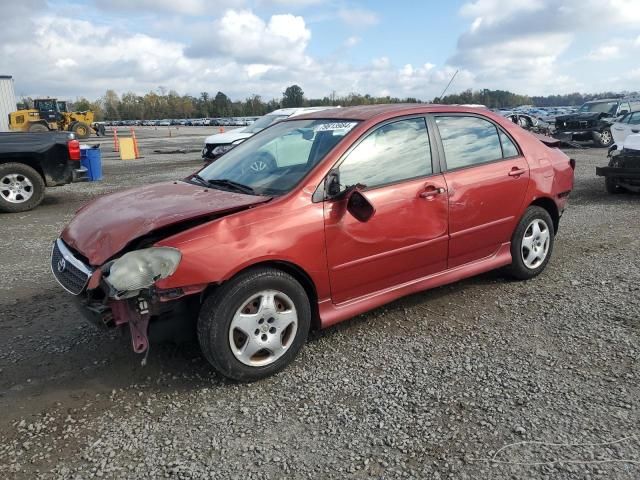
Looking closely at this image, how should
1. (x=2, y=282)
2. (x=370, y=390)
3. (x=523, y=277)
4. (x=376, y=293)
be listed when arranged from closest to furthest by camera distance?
(x=370, y=390), (x=376, y=293), (x=523, y=277), (x=2, y=282)

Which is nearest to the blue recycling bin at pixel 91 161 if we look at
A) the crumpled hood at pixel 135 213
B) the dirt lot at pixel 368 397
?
the dirt lot at pixel 368 397

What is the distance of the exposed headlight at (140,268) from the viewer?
2.76m

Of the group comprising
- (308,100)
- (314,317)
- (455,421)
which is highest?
(308,100)

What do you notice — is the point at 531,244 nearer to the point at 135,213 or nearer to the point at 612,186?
the point at 135,213

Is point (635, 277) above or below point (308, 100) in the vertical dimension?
below

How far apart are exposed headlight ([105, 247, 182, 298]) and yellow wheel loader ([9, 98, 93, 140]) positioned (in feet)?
106

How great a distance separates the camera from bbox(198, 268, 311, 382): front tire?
9.86 feet

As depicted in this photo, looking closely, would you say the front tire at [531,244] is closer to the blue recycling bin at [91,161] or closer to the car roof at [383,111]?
the car roof at [383,111]

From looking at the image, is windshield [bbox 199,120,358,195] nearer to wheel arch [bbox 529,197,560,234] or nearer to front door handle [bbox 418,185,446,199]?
front door handle [bbox 418,185,446,199]

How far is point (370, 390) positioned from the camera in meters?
3.10

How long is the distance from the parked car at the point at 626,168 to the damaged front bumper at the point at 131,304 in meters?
8.18

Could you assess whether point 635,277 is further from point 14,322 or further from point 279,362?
point 14,322

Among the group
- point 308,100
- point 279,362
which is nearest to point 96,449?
point 279,362

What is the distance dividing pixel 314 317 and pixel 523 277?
2321 millimetres
